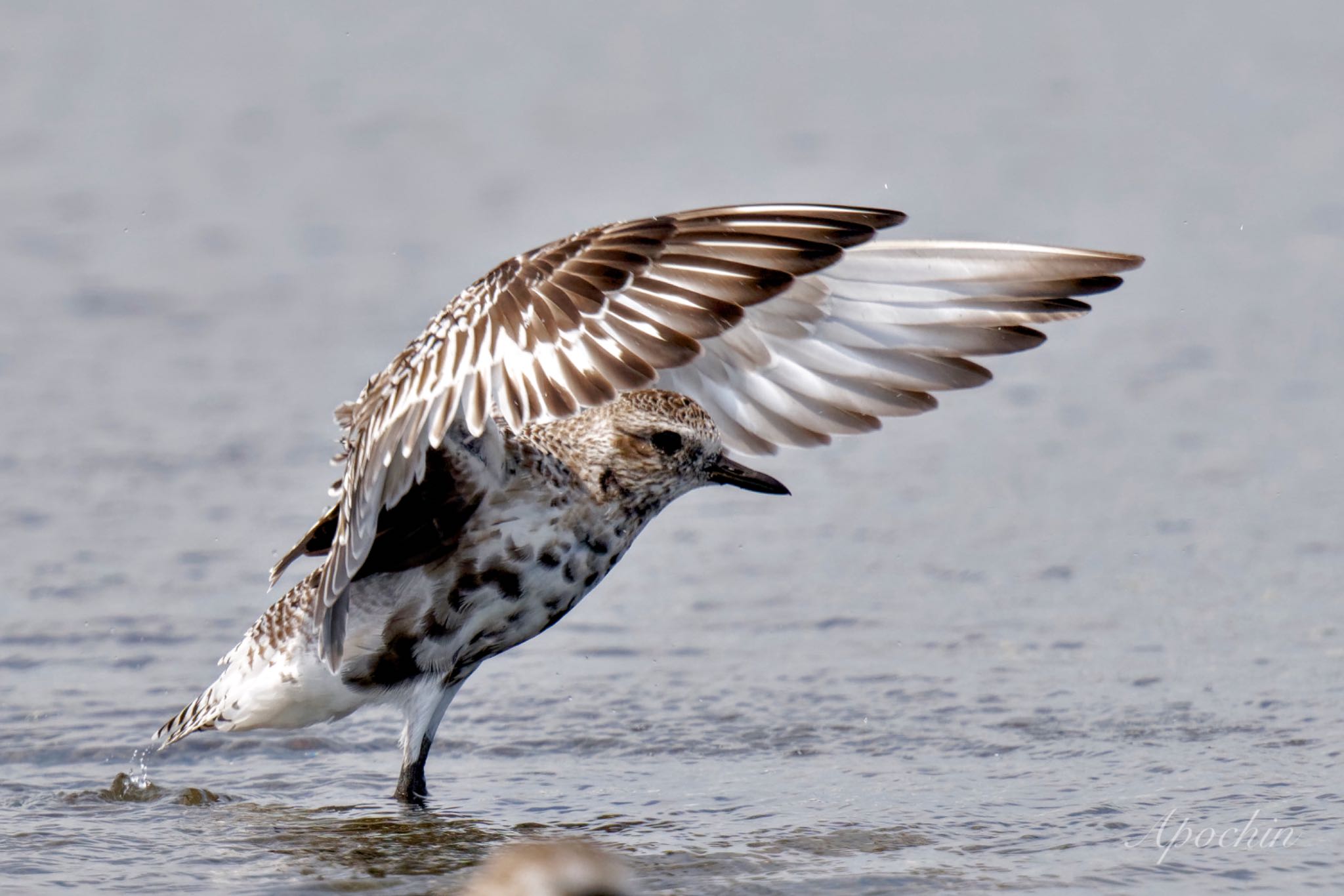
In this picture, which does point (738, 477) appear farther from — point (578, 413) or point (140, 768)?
point (140, 768)

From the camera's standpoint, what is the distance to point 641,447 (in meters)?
7.36

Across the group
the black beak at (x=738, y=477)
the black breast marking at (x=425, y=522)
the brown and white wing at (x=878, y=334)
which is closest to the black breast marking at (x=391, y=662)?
the black breast marking at (x=425, y=522)

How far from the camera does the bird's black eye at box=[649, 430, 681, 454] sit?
734 centimetres

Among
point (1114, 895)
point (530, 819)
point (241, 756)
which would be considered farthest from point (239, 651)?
point (1114, 895)

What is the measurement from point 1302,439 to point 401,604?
18.5 ft

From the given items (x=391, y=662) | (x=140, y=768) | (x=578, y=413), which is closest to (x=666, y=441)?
(x=578, y=413)

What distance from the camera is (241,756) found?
26.5 ft

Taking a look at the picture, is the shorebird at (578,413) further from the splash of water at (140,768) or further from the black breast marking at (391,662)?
the splash of water at (140,768)

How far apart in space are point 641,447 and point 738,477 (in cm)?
39

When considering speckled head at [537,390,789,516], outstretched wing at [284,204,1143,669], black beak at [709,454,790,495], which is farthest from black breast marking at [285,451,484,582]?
black beak at [709,454,790,495]

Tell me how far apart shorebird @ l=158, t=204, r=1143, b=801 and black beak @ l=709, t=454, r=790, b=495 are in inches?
0.4

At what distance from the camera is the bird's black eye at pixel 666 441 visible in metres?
7.34

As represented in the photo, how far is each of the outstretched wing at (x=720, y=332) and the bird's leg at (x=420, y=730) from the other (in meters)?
0.46

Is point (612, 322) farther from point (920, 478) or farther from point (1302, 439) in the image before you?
point (1302, 439)
